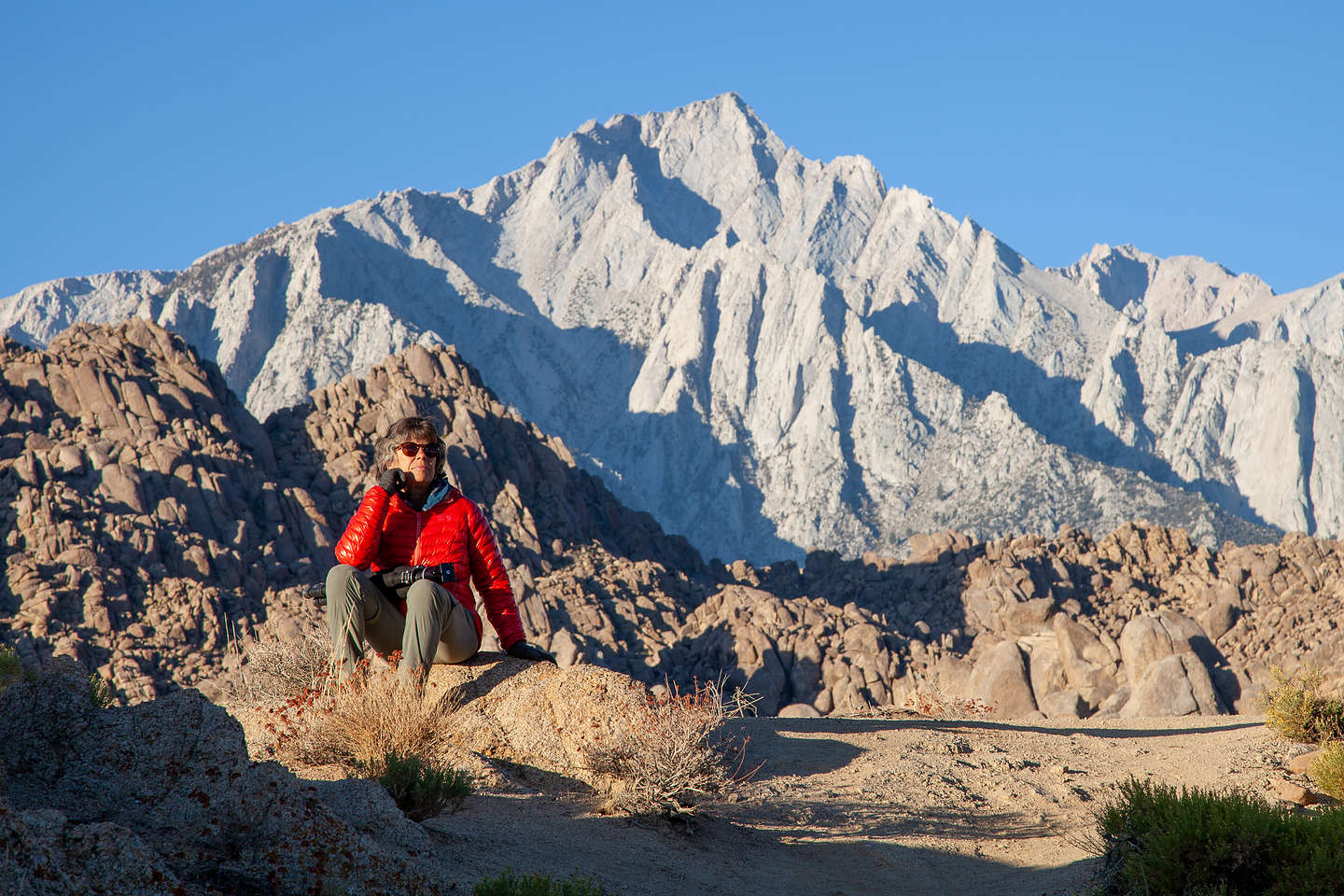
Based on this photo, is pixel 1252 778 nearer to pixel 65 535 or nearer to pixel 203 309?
pixel 65 535

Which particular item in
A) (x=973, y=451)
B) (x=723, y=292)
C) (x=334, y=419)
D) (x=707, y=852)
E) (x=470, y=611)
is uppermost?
(x=723, y=292)

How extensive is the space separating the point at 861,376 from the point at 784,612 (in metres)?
111

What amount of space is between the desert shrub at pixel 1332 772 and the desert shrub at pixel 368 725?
5.99 m

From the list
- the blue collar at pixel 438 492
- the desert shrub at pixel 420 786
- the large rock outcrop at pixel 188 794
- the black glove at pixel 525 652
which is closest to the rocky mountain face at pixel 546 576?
the black glove at pixel 525 652

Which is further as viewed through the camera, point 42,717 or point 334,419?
point 334,419

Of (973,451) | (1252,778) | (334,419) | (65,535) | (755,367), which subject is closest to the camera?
(1252,778)

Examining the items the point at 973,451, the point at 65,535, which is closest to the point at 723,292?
the point at 973,451

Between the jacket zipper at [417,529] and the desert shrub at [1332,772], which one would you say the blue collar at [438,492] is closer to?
the jacket zipper at [417,529]

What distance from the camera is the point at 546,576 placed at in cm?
4478

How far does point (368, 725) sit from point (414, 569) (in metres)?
0.99

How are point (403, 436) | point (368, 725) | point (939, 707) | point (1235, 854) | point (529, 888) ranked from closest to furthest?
point (529, 888)
point (1235, 854)
point (368, 725)
point (403, 436)
point (939, 707)

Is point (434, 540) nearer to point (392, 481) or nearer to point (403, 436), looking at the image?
point (392, 481)

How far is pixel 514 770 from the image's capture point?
24.6 feet

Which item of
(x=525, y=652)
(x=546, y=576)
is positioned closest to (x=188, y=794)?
(x=525, y=652)
